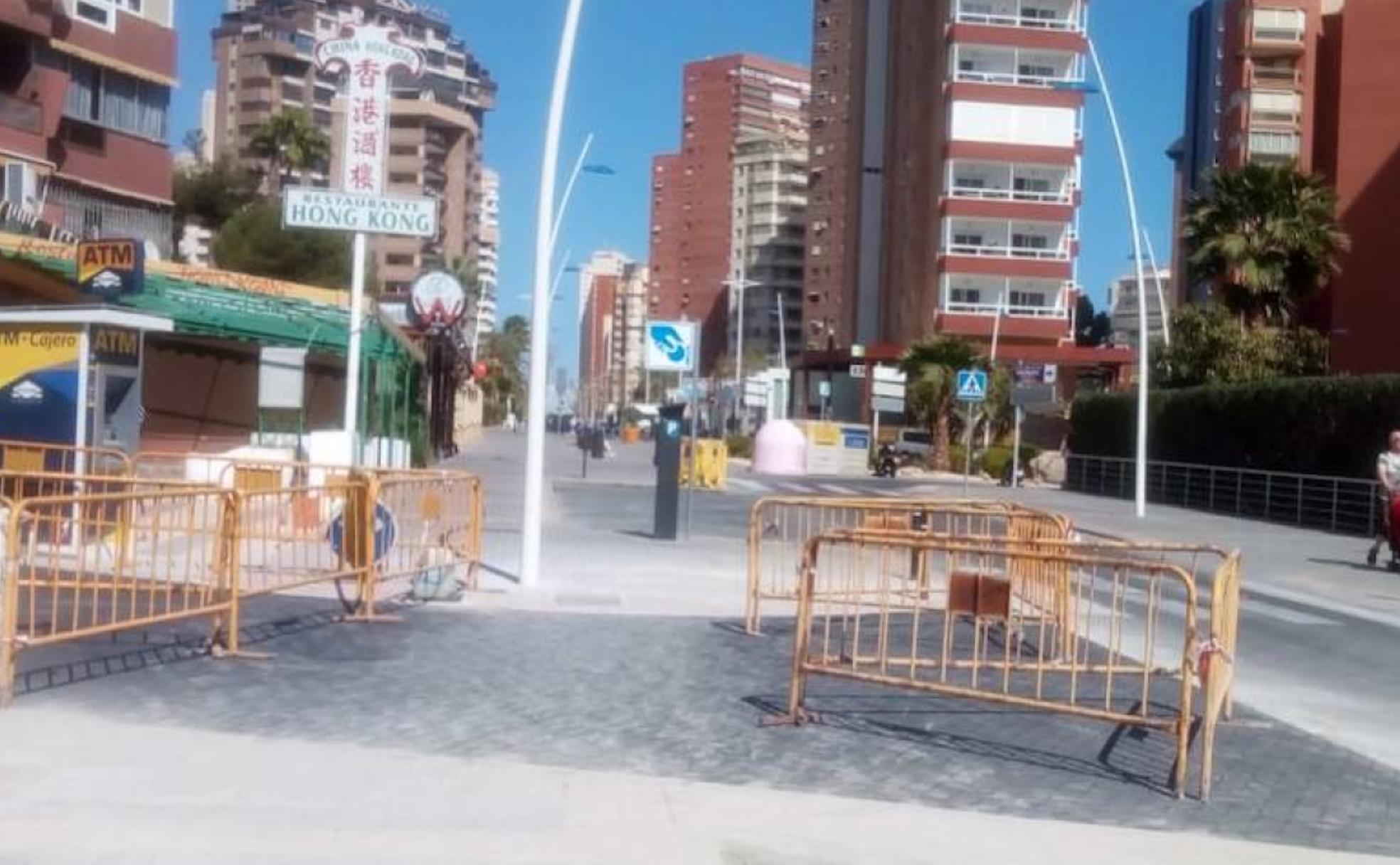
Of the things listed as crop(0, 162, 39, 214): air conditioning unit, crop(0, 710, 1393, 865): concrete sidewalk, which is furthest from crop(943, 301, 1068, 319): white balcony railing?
crop(0, 710, 1393, 865): concrete sidewalk

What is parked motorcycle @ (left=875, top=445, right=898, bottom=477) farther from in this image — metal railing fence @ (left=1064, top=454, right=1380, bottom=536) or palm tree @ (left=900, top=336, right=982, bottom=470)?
metal railing fence @ (left=1064, top=454, right=1380, bottom=536)

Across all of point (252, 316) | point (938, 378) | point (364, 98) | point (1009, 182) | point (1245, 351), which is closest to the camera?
point (364, 98)

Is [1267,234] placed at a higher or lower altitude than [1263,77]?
lower

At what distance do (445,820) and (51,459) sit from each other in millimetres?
12381

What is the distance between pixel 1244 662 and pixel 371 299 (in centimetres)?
2428

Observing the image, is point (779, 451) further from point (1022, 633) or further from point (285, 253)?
point (1022, 633)

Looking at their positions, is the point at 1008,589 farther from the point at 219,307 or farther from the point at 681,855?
the point at 219,307

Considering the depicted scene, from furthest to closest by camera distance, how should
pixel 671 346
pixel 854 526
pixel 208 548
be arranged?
pixel 671 346 < pixel 854 526 < pixel 208 548

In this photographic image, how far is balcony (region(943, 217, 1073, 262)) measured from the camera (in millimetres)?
74875

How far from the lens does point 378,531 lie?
1502 centimetres

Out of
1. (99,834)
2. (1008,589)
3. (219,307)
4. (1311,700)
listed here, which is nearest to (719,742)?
(1008,589)

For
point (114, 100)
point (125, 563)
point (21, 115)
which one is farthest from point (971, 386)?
point (125, 563)

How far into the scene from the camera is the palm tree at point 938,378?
63.6 metres

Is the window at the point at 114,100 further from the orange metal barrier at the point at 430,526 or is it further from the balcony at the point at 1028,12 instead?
the balcony at the point at 1028,12
